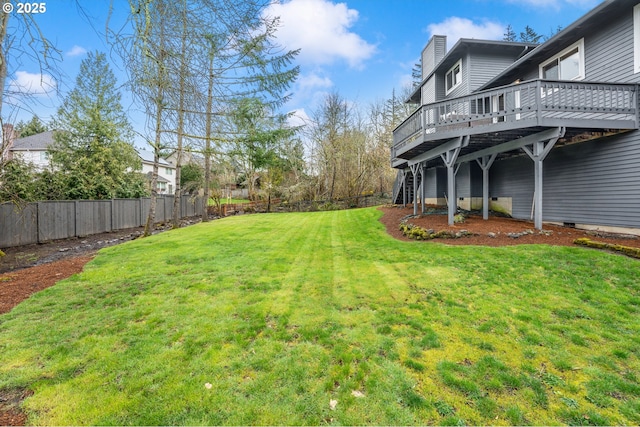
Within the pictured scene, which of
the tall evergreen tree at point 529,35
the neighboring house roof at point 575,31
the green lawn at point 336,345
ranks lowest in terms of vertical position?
the green lawn at point 336,345

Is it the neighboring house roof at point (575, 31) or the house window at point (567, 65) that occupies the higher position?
the neighboring house roof at point (575, 31)

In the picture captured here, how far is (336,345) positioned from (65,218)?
47.6ft

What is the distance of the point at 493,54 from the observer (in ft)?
41.5

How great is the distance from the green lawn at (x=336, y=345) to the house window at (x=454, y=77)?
1095cm

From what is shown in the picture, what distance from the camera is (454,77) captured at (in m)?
14.1

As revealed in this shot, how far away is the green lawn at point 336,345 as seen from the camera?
2.15 meters

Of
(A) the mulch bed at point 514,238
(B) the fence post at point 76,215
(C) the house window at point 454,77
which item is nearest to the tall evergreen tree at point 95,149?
(B) the fence post at point 76,215

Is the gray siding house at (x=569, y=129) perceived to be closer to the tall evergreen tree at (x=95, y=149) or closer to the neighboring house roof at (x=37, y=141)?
the tall evergreen tree at (x=95, y=149)

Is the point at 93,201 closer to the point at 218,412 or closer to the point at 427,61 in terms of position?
the point at 218,412

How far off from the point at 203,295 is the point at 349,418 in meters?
3.11

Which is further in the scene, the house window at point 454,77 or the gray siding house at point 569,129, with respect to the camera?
the house window at point 454,77

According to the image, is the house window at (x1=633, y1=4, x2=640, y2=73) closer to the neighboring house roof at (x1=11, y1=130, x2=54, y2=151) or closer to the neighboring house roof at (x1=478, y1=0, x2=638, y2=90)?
the neighboring house roof at (x1=478, y1=0, x2=638, y2=90)

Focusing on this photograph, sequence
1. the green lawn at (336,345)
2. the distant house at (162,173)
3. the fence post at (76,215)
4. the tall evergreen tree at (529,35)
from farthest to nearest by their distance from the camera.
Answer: the tall evergreen tree at (529,35)
the distant house at (162,173)
the fence post at (76,215)
the green lawn at (336,345)

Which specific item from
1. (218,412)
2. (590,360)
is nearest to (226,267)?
(218,412)
